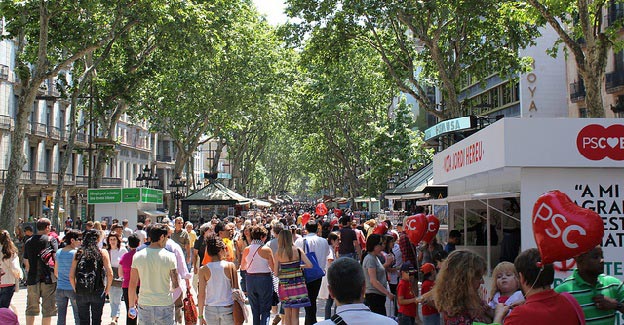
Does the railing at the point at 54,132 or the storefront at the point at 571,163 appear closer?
the storefront at the point at 571,163

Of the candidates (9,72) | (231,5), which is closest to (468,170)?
(231,5)

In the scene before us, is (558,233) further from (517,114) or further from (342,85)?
(517,114)

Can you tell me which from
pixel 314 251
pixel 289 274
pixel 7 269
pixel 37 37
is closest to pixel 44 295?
pixel 7 269

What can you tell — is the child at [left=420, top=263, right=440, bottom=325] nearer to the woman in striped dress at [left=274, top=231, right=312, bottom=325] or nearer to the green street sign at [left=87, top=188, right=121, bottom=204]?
the woman in striped dress at [left=274, top=231, right=312, bottom=325]

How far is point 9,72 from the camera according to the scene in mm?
40875

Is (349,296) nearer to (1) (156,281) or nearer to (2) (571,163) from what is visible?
(1) (156,281)

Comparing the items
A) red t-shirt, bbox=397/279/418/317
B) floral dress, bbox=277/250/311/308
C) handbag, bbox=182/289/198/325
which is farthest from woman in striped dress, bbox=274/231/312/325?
red t-shirt, bbox=397/279/418/317

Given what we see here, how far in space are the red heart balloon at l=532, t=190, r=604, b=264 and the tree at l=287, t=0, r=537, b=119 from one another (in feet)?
47.7

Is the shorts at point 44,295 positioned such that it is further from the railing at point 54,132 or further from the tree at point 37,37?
the railing at point 54,132

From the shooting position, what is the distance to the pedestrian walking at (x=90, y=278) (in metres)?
8.97

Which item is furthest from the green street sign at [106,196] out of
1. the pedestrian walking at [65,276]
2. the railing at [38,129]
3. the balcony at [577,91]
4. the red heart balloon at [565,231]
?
the balcony at [577,91]

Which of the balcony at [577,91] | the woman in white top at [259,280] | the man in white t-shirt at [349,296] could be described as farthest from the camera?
A: the balcony at [577,91]

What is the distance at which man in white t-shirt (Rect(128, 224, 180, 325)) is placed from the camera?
25.9 ft

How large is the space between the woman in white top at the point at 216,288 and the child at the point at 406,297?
1847 millimetres
